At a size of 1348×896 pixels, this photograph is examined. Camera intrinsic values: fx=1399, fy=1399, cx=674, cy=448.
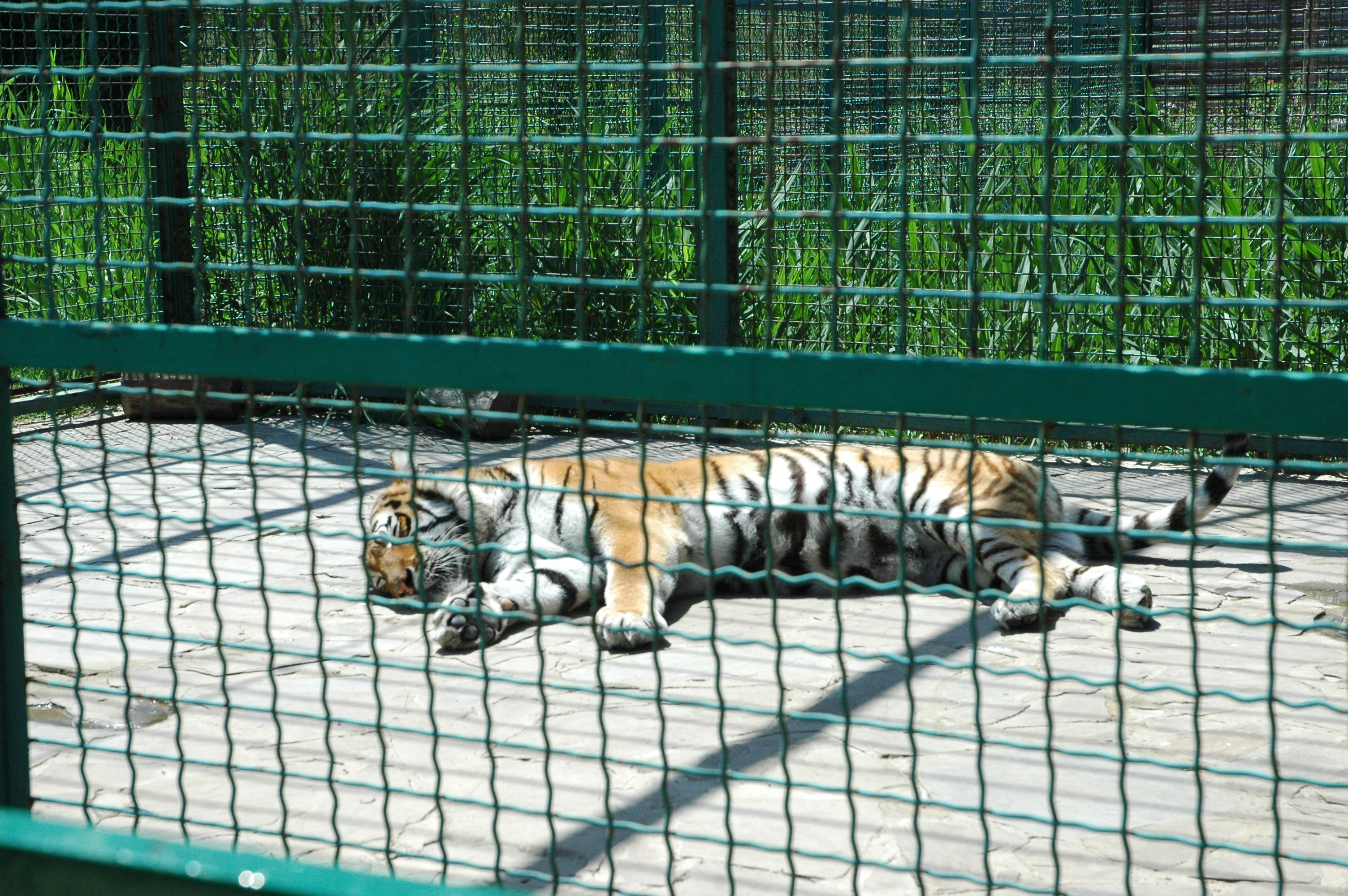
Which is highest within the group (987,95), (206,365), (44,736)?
(987,95)

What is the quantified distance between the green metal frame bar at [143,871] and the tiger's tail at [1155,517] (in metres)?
3.66

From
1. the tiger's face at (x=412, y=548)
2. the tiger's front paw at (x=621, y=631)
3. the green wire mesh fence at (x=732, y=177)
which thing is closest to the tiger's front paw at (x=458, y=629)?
the tiger's face at (x=412, y=548)

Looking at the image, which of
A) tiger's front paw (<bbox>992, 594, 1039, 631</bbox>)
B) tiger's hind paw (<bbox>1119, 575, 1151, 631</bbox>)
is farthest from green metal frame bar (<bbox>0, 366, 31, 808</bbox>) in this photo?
tiger's hind paw (<bbox>1119, 575, 1151, 631</bbox>)

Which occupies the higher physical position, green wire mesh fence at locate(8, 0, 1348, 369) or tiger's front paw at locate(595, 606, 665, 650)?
green wire mesh fence at locate(8, 0, 1348, 369)

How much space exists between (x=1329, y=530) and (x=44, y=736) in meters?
4.29

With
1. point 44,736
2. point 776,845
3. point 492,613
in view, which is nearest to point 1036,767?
point 776,845

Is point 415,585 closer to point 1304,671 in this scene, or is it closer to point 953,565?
point 953,565

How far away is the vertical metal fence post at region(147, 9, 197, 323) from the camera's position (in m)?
7.32

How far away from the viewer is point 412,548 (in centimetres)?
460

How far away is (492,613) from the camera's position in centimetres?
250

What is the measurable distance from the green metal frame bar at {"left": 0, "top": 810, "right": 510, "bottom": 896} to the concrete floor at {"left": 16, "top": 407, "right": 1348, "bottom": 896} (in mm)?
1307

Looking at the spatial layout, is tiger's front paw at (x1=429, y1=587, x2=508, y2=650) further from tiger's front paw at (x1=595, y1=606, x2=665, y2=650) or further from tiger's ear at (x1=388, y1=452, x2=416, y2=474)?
tiger's ear at (x1=388, y1=452, x2=416, y2=474)

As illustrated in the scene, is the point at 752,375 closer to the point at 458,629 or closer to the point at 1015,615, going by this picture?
the point at 458,629

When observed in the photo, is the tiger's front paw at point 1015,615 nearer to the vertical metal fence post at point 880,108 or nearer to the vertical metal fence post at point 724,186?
Answer: the vertical metal fence post at point 724,186
